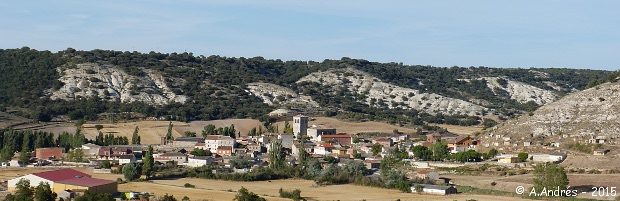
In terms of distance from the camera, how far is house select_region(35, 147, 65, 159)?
9056cm

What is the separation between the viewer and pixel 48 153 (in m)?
91.2

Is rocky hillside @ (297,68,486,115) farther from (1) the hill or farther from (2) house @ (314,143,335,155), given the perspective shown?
(2) house @ (314,143,335,155)

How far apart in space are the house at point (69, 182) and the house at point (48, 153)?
25701mm

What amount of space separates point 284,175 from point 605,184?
25962 mm

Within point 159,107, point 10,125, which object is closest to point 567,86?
point 159,107

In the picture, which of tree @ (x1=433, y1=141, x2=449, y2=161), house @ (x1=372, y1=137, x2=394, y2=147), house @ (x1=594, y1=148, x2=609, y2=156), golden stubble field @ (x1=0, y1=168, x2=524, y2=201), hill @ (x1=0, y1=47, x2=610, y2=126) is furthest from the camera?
hill @ (x1=0, y1=47, x2=610, y2=126)

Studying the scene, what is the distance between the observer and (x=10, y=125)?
111812mm

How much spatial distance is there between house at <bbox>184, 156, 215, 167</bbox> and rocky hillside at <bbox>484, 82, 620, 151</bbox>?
28182 millimetres

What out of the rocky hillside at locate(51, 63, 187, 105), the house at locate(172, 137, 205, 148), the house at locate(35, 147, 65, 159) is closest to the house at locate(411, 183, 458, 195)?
the house at locate(35, 147, 65, 159)

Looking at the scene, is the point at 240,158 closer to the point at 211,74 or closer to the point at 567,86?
the point at 211,74

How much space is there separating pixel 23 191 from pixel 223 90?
336 feet

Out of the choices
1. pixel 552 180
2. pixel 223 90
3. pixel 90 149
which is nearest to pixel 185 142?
pixel 90 149

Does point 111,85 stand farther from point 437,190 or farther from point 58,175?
point 437,190

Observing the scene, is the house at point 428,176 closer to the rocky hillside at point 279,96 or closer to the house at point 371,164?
the house at point 371,164
